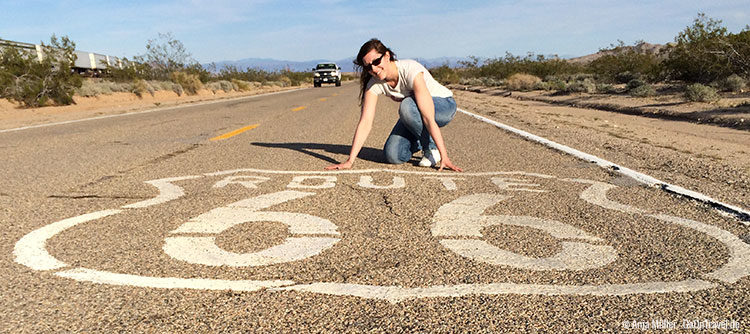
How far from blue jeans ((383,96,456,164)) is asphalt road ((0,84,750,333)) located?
1.60ft

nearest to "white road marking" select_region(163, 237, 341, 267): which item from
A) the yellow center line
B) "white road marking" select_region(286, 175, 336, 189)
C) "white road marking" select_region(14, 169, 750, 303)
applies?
"white road marking" select_region(14, 169, 750, 303)

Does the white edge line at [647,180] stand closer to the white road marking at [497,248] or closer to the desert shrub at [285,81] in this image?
the white road marking at [497,248]

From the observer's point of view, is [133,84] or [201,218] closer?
[201,218]

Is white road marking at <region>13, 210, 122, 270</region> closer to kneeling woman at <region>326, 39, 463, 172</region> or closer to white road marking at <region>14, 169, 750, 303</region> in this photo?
white road marking at <region>14, 169, 750, 303</region>

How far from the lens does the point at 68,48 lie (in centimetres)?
2028

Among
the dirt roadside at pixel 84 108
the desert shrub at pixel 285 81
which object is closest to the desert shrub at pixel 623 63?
the dirt roadside at pixel 84 108

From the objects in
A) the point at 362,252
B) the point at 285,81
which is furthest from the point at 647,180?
the point at 285,81

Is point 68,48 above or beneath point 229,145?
above

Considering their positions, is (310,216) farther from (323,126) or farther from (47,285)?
(323,126)

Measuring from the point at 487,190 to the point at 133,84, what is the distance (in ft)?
80.3

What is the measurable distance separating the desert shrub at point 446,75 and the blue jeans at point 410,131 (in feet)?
141

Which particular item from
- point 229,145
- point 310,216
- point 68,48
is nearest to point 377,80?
point 310,216

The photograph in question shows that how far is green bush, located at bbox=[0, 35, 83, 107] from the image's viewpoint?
1684 centimetres

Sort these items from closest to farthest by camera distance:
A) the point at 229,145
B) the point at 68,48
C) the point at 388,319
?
1. the point at 388,319
2. the point at 229,145
3. the point at 68,48
